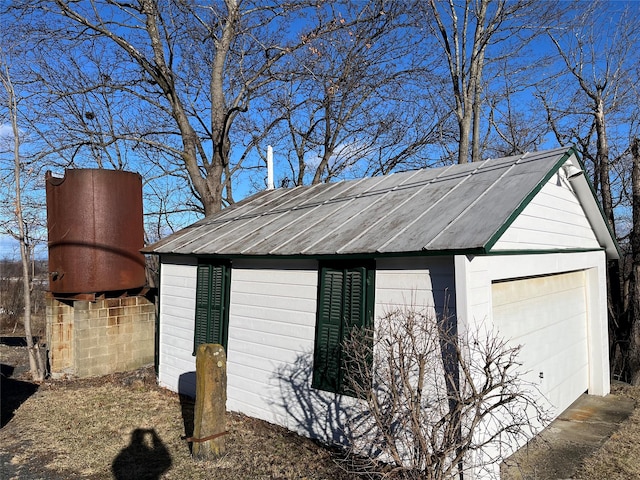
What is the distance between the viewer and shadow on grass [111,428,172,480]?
214 inches

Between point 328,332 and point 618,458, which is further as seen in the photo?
point 328,332

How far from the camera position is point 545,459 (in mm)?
5801

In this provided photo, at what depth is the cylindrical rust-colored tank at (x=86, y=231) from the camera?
10008 millimetres

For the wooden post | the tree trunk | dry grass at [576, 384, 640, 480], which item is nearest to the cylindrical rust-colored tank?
the wooden post

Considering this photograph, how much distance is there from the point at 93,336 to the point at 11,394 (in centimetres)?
175

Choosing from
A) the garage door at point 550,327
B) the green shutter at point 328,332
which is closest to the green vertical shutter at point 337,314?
the green shutter at point 328,332

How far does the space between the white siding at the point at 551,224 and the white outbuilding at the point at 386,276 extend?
30 mm

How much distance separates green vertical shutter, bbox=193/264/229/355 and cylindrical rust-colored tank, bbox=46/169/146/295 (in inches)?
119

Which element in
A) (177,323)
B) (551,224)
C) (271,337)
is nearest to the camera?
(551,224)

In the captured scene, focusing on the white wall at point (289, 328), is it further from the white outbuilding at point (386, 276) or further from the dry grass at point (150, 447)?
the dry grass at point (150, 447)

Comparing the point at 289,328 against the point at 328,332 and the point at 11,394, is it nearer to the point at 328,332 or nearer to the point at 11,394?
the point at 328,332

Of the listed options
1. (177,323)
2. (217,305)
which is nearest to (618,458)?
(217,305)

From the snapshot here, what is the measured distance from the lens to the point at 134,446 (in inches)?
248

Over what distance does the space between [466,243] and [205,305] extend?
5.05 metres
